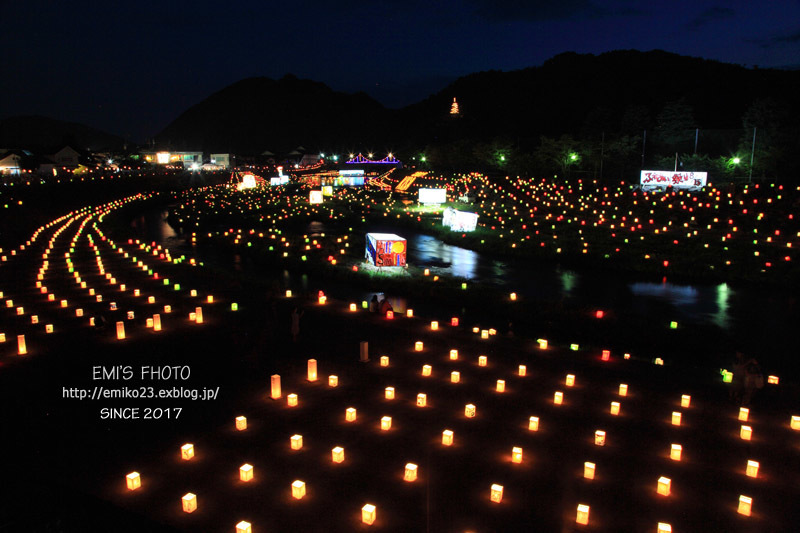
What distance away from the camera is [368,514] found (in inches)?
212

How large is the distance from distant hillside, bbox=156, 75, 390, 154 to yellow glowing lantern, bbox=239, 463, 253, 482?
391ft

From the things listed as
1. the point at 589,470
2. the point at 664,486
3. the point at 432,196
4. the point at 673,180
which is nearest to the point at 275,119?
the point at 432,196

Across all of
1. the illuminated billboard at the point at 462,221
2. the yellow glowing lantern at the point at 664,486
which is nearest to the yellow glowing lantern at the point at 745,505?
the yellow glowing lantern at the point at 664,486

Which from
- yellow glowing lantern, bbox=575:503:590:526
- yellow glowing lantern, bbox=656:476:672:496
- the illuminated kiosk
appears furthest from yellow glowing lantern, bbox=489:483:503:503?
the illuminated kiosk

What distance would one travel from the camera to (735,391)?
8.29 meters

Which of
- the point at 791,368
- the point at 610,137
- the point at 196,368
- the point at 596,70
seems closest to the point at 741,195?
the point at 610,137

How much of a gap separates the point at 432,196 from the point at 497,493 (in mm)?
36161

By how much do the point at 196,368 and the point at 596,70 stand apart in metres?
81.1

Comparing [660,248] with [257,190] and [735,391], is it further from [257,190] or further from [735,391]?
[257,190]

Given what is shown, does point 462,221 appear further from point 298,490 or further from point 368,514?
point 368,514

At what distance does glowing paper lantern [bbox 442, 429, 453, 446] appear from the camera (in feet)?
22.7

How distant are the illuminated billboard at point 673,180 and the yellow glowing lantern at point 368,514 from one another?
98.8ft

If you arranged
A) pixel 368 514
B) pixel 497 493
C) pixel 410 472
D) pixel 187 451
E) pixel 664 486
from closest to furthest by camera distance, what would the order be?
pixel 368 514 < pixel 497 493 < pixel 664 486 < pixel 410 472 < pixel 187 451

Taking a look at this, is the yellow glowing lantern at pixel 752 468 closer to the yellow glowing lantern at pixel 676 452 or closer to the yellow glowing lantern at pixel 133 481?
the yellow glowing lantern at pixel 676 452
